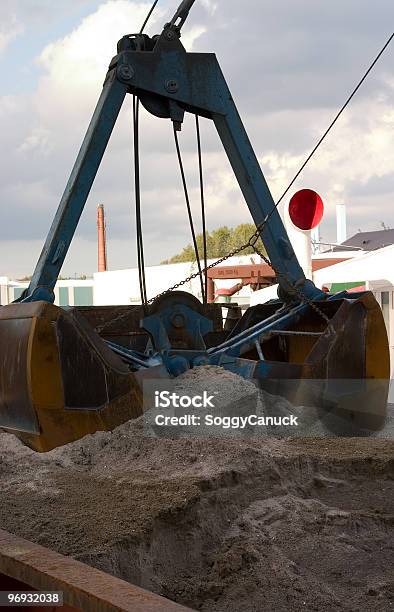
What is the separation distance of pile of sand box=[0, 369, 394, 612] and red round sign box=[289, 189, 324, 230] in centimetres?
565

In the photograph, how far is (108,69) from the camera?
4668 mm

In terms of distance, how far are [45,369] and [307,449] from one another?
2.14 m

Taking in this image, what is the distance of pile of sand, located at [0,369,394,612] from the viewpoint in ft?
11.5

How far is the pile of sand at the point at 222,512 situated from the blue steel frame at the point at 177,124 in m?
0.95

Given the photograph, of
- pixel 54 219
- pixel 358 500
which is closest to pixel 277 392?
pixel 358 500

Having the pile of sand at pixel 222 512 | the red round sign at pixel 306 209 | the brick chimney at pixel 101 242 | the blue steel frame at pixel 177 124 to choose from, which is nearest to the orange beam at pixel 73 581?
the pile of sand at pixel 222 512

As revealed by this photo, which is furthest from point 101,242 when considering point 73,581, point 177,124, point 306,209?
point 73,581

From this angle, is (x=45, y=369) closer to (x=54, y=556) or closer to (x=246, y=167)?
(x=54, y=556)

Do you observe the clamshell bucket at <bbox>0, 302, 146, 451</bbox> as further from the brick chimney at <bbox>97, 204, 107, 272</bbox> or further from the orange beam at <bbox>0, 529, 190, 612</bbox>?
the brick chimney at <bbox>97, 204, 107, 272</bbox>

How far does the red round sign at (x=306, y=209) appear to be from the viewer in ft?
35.6

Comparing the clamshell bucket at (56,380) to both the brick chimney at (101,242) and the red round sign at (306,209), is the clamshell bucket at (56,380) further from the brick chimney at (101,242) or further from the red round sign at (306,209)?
the brick chimney at (101,242)

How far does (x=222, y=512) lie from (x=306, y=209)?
24.3ft
